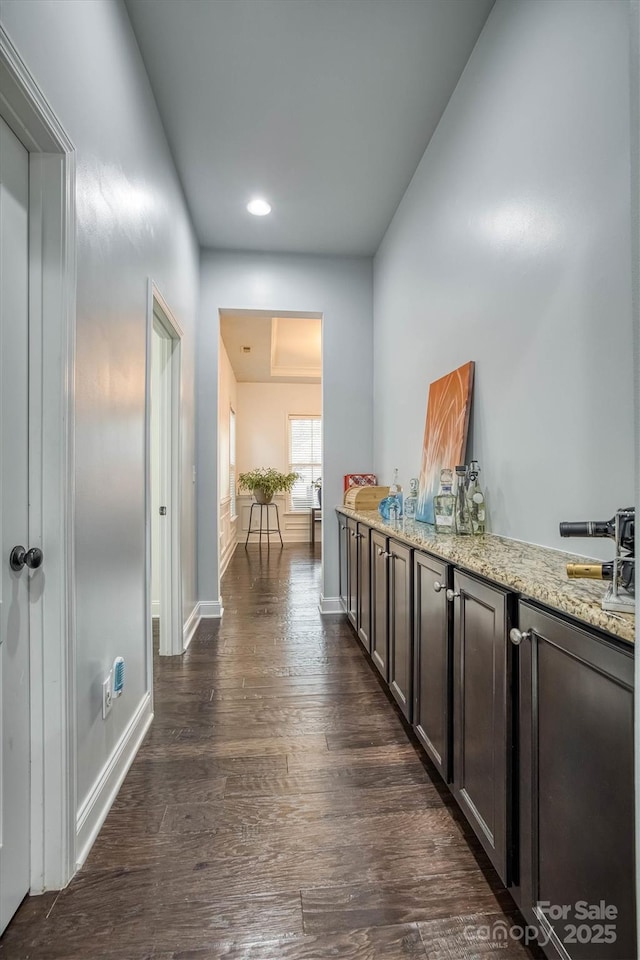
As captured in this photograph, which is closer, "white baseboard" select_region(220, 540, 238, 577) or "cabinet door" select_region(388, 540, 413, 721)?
"cabinet door" select_region(388, 540, 413, 721)

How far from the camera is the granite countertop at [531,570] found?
80 centimetres

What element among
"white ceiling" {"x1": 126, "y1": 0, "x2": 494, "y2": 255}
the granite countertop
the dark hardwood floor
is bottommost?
the dark hardwood floor

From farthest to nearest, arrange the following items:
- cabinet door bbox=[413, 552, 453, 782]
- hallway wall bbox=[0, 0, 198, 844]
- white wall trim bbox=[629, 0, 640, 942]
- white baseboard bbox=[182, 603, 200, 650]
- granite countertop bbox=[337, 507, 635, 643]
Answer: white baseboard bbox=[182, 603, 200, 650] → cabinet door bbox=[413, 552, 453, 782] → hallway wall bbox=[0, 0, 198, 844] → granite countertop bbox=[337, 507, 635, 643] → white wall trim bbox=[629, 0, 640, 942]

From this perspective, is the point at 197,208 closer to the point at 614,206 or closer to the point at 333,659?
the point at 614,206

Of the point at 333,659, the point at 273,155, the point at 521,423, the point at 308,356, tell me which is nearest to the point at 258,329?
the point at 308,356

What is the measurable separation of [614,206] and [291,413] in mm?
6827

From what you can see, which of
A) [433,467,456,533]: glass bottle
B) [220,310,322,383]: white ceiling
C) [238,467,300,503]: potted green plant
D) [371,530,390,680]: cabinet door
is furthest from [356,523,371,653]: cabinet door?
[238,467,300,503]: potted green plant

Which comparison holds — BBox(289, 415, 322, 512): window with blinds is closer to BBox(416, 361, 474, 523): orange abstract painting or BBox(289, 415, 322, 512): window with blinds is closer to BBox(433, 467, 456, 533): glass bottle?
BBox(416, 361, 474, 523): orange abstract painting

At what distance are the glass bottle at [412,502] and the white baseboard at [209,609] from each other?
1.87 metres

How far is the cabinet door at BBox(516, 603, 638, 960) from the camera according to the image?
750 mm

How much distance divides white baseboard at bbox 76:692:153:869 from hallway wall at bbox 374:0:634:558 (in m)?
1.68

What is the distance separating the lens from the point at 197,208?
3.23 m

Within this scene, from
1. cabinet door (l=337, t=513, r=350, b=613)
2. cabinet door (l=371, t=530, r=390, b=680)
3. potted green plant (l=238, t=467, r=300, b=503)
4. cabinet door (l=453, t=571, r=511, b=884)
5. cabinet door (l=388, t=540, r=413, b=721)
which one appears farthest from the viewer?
potted green plant (l=238, t=467, r=300, b=503)

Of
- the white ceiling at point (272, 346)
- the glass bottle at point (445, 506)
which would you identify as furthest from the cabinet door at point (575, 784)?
the white ceiling at point (272, 346)
